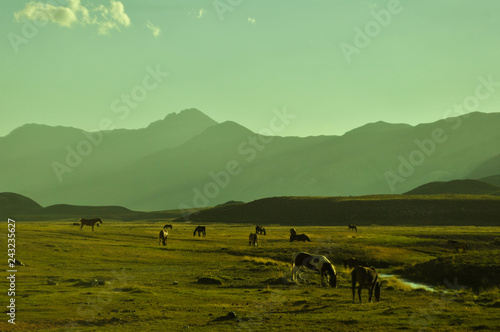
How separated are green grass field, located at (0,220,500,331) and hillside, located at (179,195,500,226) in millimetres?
96468

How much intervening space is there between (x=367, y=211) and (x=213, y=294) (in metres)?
132

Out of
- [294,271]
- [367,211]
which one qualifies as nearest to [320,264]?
[294,271]

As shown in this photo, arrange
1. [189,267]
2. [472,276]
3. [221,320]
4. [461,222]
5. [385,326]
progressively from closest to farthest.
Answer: [385,326] < [221,320] < [472,276] < [189,267] < [461,222]

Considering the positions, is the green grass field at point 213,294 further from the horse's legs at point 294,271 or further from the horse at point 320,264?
the horse at point 320,264

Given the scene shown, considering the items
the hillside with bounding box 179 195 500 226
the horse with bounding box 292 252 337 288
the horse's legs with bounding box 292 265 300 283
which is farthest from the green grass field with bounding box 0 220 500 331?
the hillside with bounding box 179 195 500 226

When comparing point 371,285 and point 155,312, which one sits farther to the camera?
point 371,285

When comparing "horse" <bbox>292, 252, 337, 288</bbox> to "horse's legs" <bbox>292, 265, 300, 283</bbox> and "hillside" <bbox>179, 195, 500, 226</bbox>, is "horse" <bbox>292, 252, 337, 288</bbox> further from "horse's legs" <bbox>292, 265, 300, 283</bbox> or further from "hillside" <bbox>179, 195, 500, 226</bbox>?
"hillside" <bbox>179, 195, 500, 226</bbox>

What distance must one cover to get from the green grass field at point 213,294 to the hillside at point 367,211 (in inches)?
3798

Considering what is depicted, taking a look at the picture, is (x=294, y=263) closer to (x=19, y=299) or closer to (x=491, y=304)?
(x=491, y=304)

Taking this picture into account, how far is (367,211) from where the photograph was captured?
15512 cm

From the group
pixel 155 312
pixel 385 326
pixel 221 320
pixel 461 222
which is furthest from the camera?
pixel 461 222

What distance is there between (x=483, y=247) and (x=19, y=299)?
5980 cm

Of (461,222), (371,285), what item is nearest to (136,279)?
(371,285)

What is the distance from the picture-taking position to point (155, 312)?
75.3ft
